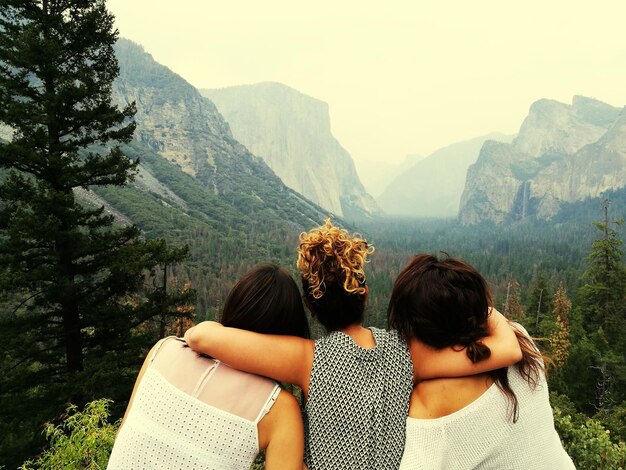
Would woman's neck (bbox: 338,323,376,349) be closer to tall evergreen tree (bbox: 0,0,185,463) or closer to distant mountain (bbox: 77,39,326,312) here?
tall evergreen tree (bbox: 0,0,185,463)

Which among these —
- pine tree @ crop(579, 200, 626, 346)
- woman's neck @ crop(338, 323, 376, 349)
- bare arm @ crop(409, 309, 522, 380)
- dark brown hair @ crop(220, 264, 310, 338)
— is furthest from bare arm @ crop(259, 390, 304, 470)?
pine tree @ crop(579, 200, 626, 346)

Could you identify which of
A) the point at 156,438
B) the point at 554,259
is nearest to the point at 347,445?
the point at 156,438

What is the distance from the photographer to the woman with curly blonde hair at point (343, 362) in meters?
2.12

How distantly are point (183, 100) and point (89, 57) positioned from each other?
206363 millimetres

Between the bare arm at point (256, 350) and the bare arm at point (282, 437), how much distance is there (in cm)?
15

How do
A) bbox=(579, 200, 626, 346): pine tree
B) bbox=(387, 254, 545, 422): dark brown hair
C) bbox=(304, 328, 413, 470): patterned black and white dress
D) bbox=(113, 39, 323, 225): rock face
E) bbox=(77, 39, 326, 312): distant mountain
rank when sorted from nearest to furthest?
bbox=(304, 328, 413, 470): patterned black and white dress, bbox=(387, 254, 545, 422): dark brown hair, bbox=(579, 200, 626, 346): pine tree, bbox=(77, 39, 326, 312): distant mountain, bbox=(113, 39, 323, 225): rock face

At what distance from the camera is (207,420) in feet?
6.70

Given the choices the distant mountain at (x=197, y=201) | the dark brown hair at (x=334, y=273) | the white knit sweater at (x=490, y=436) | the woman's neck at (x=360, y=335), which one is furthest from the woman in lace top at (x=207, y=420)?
the distant mountain at (x=197, y=201)

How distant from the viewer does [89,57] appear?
33.0 feet

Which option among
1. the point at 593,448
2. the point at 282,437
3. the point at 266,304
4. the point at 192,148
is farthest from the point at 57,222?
the point at 192,148

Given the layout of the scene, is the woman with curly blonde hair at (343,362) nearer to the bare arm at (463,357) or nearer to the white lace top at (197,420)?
the bare arm at (463,357)

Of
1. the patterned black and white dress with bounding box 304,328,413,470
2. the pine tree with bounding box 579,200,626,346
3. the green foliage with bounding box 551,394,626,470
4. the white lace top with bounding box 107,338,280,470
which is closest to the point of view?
the white lace top with bounding box 107,338,280,470

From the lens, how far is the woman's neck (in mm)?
2338

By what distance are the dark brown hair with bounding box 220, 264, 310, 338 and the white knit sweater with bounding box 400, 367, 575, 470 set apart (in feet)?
2.74
